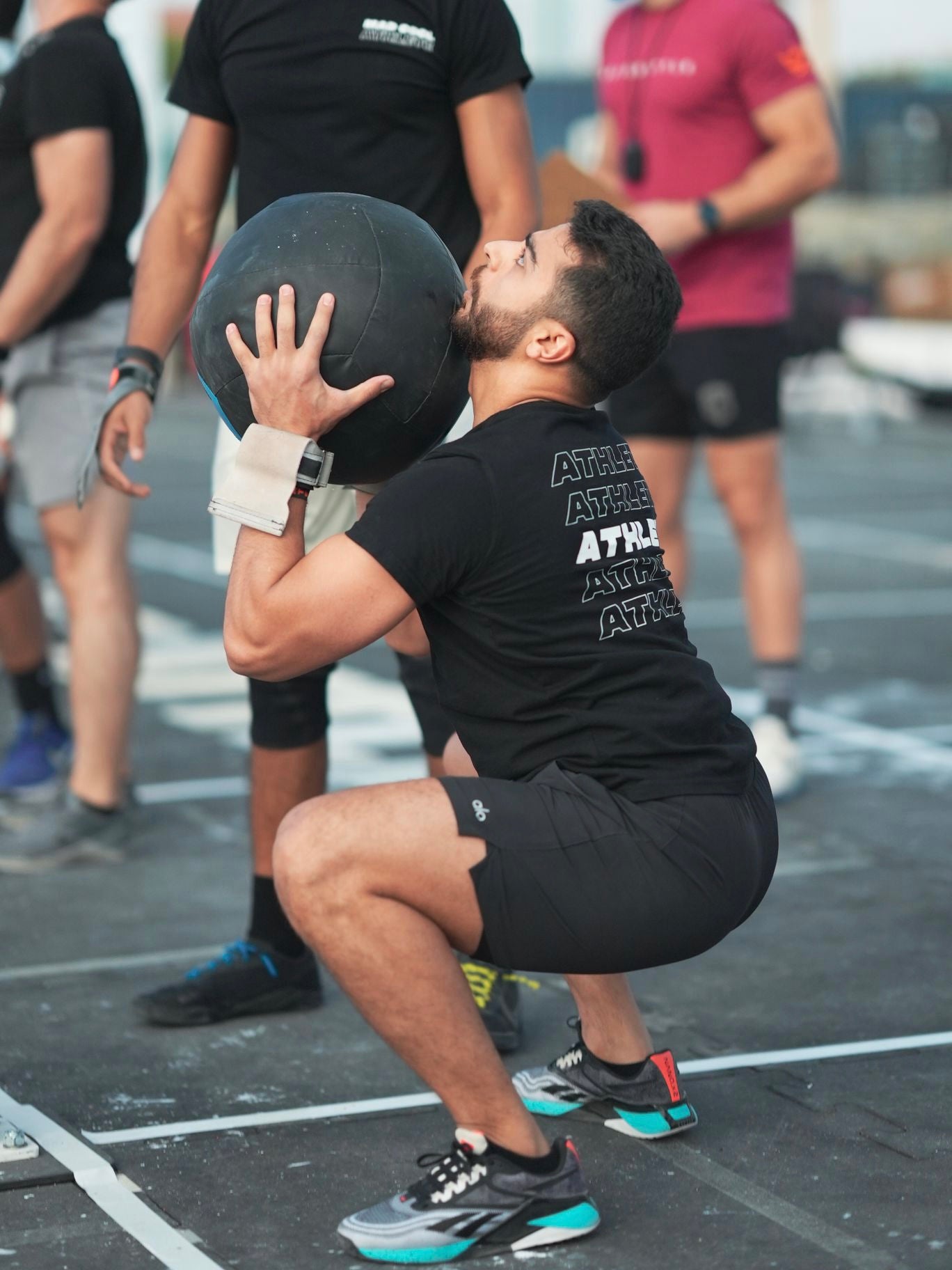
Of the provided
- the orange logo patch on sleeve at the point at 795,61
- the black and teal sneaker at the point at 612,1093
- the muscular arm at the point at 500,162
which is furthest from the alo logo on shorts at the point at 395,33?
the orange logo patch on sleeve at the point at 795,61

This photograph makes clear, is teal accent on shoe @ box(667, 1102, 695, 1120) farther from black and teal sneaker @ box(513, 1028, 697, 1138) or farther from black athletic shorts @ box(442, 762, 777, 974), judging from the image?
black athletic shorts @ box(442, 762, 777, 974)

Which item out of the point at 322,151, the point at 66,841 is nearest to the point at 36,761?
the point at 66,841

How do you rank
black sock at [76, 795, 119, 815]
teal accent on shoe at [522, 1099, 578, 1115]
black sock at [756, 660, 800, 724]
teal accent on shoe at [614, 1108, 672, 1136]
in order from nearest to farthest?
teal accent on shoe at [614, 1108, 672, 1136]
teal accent on shoe at [522, 1099, 578, 1115]
black sock at [76, 795, 119, 815]
black sock at [756, 660, 800, 724]

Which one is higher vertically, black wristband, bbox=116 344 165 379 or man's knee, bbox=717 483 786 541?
black wristband, bbox=116 344 165 379

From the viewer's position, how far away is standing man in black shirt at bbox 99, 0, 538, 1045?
346cm

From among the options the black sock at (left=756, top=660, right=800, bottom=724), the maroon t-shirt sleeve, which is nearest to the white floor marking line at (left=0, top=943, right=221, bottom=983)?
the black sock at (left=756, top=660, right=800, bottom=724)

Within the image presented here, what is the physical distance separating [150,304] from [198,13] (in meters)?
0.54

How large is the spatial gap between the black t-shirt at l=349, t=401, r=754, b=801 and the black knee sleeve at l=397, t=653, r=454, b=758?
75 cm

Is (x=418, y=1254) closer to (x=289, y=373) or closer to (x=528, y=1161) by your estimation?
(x=528, y=1161)

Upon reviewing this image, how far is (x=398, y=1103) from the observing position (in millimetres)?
3031

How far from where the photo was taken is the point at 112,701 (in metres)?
4.57

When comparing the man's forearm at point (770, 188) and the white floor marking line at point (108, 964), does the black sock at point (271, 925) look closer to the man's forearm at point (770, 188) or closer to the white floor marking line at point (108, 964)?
the white floor marking line at point (108, 964)

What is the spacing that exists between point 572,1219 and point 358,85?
78.2 inches

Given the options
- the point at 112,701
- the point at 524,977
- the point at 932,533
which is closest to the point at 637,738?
the point at 524,977
